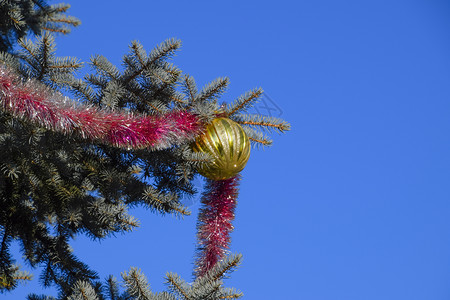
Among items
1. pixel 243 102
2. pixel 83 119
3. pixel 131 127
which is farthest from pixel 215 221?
pixel 83 119

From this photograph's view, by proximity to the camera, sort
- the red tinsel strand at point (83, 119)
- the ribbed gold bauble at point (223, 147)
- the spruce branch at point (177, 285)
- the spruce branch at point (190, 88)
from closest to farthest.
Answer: the red tinsel strand at point (83, 119) → the spruce branch at point (177, 285) → the ribbed gold bauble at point (223, 147) → the spruce branch at point (190, 88)

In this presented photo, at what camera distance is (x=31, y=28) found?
4.40 meters

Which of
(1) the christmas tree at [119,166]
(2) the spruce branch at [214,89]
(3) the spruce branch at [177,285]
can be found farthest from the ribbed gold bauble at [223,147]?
(3) the spruce branch at [177,285]

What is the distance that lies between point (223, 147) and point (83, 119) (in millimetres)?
657

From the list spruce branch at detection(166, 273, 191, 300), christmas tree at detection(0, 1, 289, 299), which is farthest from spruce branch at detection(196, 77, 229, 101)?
spruce branch at detection(166, 273, 191, 300)

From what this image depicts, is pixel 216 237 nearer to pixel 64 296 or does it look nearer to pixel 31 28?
pixel 64 296

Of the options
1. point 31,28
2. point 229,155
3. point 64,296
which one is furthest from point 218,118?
point 31,28

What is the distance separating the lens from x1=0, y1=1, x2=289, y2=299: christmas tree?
2215 millimetres

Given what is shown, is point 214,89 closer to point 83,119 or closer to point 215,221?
point 215,221

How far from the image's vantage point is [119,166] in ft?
8.89

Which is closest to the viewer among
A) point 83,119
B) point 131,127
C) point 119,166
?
point 83,119

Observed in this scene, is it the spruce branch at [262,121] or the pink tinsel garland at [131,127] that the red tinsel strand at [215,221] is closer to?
the pink tinsel garland at [131,127]

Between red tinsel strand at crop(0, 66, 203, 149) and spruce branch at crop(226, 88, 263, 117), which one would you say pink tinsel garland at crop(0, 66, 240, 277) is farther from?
spruce branch at crop(226, 88, 263, 117)

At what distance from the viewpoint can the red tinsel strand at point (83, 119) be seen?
1.84 m
